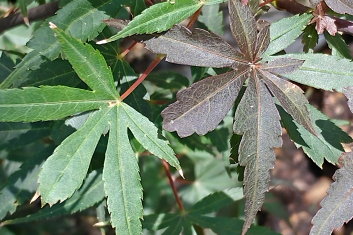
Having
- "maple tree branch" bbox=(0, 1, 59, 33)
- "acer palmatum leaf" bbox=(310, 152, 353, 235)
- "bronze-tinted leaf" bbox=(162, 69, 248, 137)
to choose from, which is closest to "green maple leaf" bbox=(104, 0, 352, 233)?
"bronze-tinted leaf" bbox=(162, 69, 248, 137)

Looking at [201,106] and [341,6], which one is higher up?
[341,6]

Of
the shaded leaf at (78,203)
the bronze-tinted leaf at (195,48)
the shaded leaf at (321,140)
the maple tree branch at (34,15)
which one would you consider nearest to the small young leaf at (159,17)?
the bronze-tinted leaf at (195,48)

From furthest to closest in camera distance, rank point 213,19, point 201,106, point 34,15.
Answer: point 213,19
point 34,15
point 201,106

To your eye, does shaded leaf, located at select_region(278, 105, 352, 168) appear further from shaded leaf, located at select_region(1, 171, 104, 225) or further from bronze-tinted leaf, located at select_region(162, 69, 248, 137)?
shaded leaf, located at select_region(1, 171, 104, 225)

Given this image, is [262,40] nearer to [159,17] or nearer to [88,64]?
[159,17]

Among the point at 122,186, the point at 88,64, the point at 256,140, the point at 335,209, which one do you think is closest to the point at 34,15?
the point at 88,64

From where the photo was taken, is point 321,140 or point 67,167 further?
point 321,140

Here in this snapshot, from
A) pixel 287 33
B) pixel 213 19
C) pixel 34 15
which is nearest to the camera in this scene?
pixel 287 33
